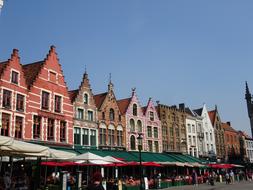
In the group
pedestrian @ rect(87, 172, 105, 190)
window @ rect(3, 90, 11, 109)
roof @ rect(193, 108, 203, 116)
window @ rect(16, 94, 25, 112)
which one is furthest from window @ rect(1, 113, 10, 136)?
roof @ rect(193, 108, 203, 116)

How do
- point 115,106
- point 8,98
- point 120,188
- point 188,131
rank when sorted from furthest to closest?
point 188,131 < point 115,106 < point 8,98 < point 120,188

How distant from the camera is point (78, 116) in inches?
1437

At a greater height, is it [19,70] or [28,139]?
[19,70]

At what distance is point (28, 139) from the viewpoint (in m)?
29.3

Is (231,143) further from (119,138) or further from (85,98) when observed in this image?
(85,98)

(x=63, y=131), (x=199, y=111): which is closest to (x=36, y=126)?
(x=63, y=131)

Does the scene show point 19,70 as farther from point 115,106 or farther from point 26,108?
point 115,106

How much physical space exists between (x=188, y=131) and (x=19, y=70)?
112 feet

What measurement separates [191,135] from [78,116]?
87.6ft

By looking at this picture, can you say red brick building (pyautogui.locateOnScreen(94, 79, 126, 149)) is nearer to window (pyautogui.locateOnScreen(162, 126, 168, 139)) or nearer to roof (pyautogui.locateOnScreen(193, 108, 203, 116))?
window (pyautogui.locateOnScreen(162, 126, 168, 139))

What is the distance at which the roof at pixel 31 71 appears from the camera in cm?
3204

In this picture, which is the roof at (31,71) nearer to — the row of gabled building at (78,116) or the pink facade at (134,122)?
the row of gabled building at (78,116)

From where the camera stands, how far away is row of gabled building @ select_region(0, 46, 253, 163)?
29391 millimetres

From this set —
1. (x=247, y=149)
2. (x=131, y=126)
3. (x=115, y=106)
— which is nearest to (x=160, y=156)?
(x=131, y=126)
